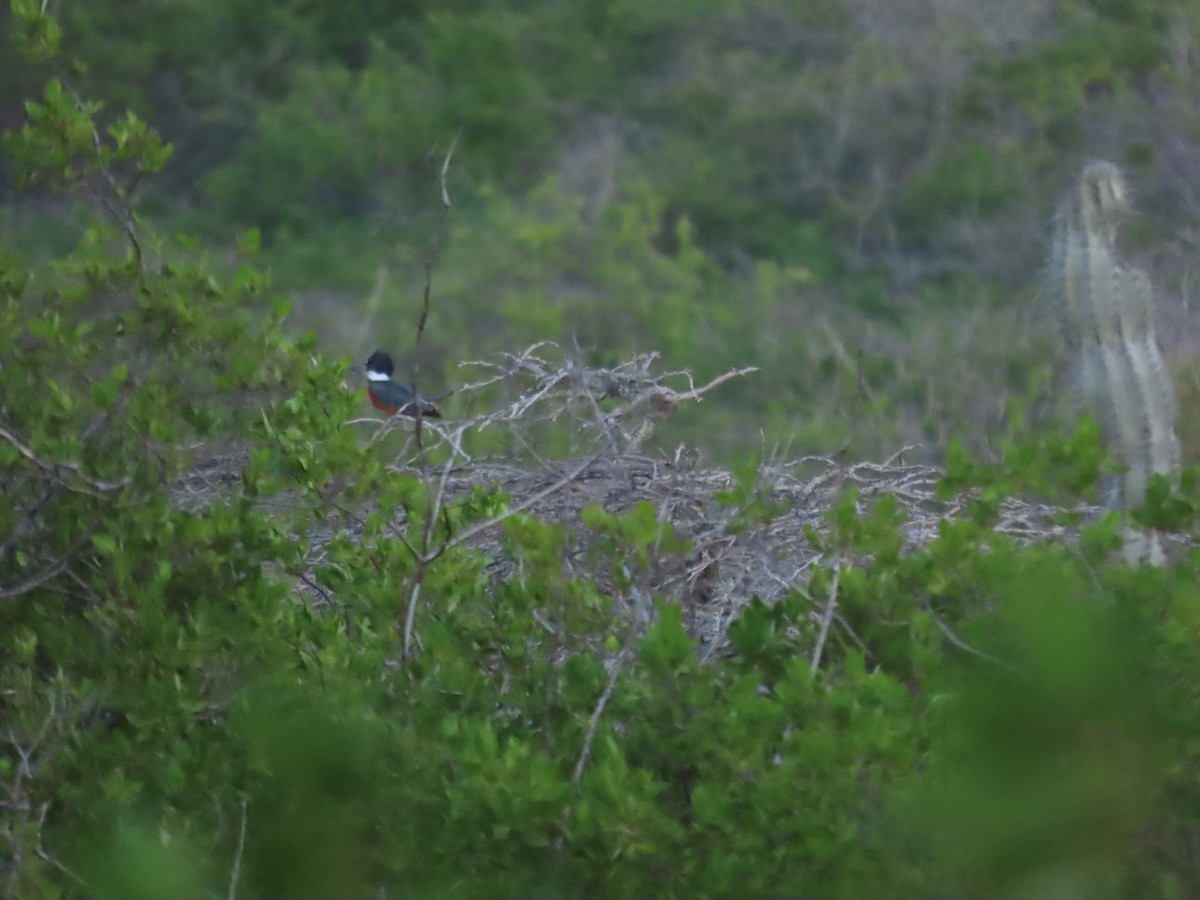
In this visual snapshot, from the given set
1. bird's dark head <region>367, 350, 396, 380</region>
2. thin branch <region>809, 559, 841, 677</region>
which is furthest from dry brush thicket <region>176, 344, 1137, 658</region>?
bird's dark head <region>367, 350, 396, 380</region>

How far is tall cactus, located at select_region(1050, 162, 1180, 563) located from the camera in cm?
535

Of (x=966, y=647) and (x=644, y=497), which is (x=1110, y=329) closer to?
(x=644, y=497)

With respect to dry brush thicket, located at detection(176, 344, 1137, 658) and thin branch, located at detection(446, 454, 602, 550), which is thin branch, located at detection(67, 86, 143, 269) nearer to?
dry brush thicket, located at detection(176, 344, 1137, 658)

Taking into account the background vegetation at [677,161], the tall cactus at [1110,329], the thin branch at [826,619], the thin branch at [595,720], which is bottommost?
the background vegetation at [677,161]

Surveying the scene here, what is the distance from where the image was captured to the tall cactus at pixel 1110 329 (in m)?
5.35

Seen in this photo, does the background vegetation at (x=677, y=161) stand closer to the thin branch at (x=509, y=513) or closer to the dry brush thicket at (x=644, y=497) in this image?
the dry brush thicket at (x=644, y=497)

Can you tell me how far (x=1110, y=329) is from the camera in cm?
552

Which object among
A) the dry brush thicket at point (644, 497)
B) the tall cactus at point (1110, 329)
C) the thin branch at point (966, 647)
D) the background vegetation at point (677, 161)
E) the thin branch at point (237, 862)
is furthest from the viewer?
the background vegetation at point (677, 161)

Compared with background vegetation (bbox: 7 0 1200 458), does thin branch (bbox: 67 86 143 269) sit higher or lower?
higher

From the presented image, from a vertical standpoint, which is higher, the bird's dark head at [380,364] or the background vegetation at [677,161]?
the bird's dark head at [380,364]

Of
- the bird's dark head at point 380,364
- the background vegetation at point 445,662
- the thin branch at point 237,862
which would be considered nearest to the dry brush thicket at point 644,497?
the background vegetation at point 445,662

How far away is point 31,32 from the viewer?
3.12 m

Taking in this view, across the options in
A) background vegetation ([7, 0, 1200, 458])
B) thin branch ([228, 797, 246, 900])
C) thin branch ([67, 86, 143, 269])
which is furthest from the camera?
background vegetation ([7, 0, 1200, 458])

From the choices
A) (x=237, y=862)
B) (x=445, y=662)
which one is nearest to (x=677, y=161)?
(x=445, y=662)
